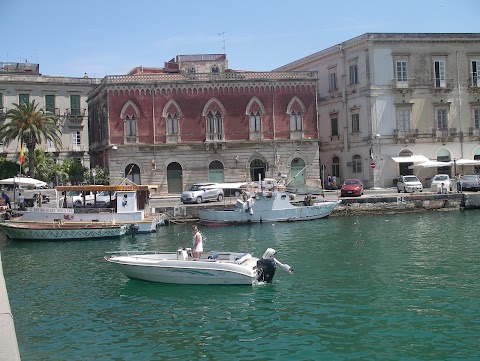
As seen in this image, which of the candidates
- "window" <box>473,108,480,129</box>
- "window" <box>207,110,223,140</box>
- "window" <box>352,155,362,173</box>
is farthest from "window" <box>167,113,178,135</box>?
"window" <box>473,108,480,129</box>

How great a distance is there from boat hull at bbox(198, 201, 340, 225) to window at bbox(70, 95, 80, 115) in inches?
1293

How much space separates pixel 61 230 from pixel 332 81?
31.3 meters

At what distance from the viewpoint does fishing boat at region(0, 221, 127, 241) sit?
1275 inches

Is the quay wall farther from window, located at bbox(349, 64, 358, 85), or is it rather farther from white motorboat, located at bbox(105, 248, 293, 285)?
white motorboat, located at bbox(105, 248, 293, 285)

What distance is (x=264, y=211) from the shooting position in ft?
126

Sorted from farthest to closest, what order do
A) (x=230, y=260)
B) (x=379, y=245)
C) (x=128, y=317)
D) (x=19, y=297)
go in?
1. (x=379, y=245)
2. (x=230, y=260)
3. (x=19, y=297)
4. (x=128, y=317)

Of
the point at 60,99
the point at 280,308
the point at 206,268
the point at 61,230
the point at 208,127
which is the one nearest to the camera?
the point at 280,308

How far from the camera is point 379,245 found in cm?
2614

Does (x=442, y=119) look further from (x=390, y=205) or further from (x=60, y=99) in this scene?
(x=60, y=99)

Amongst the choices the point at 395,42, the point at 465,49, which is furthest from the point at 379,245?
the point at 465,49

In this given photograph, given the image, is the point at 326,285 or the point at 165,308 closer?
the point at 165,308

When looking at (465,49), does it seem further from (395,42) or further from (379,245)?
(379,245)

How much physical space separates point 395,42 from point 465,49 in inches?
268

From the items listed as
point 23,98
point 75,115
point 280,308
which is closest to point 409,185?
point 280,308
